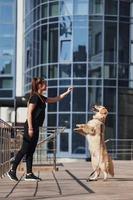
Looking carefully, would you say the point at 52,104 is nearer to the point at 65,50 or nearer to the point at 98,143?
the point at 65,50

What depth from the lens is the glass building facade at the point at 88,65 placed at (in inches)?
1490

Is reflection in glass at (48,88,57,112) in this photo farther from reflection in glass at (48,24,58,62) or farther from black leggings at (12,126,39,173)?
black leggings at (12,126,39,173)

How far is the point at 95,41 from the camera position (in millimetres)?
38000

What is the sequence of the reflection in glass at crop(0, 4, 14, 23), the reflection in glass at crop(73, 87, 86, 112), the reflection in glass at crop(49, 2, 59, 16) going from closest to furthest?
1. the reflection in glass at crop(73, 87, 86, 112)
2. the reflection in glass at crop(49, 2, 59, 16)
3. the reflection in glass at crop(0, 4, 14, 23)

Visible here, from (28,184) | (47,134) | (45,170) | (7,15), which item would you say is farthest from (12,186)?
(7,15)

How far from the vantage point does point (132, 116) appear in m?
38.5

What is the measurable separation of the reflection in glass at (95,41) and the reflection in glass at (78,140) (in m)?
3.42

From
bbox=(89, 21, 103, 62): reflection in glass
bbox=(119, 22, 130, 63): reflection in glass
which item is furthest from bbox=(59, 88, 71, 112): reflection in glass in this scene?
bbox=(119, 22, 130, 63): reflection in glass

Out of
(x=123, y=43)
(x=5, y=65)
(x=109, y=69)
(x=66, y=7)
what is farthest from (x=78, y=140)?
(x=5, y=65)

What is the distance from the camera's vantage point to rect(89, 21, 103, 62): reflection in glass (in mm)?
38000

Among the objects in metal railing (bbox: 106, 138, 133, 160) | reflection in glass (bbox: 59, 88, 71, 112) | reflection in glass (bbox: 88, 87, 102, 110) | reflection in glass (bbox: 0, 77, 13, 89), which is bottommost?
metal railing (bbox: 106, 138, 133, 160)

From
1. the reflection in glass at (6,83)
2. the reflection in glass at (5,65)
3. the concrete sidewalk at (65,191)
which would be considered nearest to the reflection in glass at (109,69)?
the reflection in glass at (6,83)

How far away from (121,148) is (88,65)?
513cm

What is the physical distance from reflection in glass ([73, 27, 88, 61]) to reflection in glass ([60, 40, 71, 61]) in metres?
0.36
